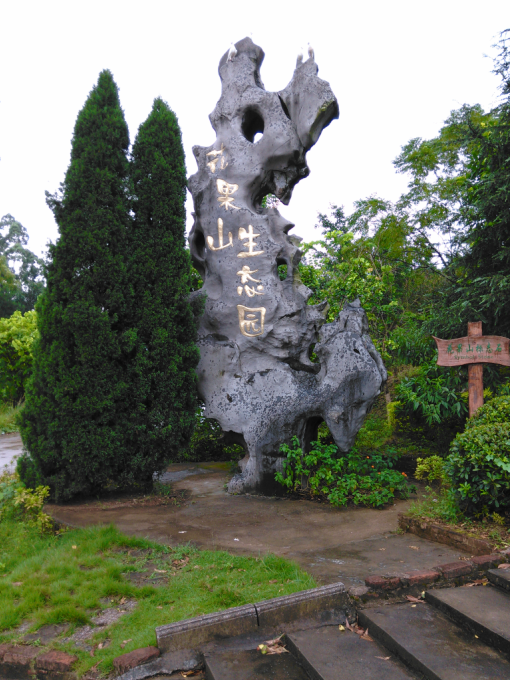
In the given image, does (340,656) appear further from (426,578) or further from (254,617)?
(426,578)

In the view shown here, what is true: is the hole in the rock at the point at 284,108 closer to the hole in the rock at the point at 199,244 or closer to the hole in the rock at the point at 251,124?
the hole in the rock at the point at 251,124

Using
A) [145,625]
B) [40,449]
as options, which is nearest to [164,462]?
[40,449]

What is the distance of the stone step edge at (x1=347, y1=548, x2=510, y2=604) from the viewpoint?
10.2ft

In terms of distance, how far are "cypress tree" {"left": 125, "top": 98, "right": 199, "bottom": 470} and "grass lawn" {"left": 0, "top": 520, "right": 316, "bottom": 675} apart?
5.49 ft

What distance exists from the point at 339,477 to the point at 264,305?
2.41 m

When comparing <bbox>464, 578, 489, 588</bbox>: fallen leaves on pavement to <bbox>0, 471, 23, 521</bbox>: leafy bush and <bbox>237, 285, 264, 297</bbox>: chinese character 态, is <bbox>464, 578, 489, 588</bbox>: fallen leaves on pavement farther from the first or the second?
<bbox>0, 471, 23, 521</bbox>: leafy bush

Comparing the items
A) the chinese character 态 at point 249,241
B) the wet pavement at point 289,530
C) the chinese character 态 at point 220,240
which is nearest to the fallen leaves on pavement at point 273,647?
the wet pavement at point 289,530

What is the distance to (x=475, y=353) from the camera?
17.6 feet

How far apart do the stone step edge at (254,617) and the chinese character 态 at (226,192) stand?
5183 millimetres

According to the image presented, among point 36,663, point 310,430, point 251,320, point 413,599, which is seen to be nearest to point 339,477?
point 310,430

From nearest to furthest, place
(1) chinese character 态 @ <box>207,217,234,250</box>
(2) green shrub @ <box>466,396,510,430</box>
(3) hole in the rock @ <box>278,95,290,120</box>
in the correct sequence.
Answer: (2) green shrub @ <box>466,396,510,430</box>
(1) chinese character 态 @ <box>207,217,234,250</box>
(3) hole in the rock @ <box>278,95,290,120</box>

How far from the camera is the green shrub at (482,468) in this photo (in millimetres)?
3885

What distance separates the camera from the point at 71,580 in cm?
337

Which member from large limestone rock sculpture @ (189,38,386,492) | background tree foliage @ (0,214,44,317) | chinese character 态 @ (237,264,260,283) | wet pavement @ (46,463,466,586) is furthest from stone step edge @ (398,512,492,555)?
background tree foliage @ (0,214,44,317)
